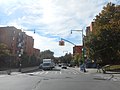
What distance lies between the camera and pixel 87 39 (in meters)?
61.2

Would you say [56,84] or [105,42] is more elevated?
[105,42]

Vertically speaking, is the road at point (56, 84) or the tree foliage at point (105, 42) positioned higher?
the tree foliage at point (105, 42)

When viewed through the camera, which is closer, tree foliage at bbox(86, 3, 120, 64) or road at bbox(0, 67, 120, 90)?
road at bbox(0, 67, 120, 90)

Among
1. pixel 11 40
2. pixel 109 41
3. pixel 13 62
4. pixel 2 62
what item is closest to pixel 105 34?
pixel 109 41

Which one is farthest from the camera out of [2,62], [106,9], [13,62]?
[13,62]

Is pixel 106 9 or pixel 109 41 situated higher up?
pixel 106 9

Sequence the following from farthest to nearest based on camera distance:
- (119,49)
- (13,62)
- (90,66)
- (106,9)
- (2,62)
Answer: (90,66)
(13,62)
(2,62)
(106,9)
(119,49)

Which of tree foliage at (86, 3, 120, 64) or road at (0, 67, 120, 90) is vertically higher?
tree foliage at (86, 3, 120, 64)

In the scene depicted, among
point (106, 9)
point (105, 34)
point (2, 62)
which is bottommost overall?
point (2, 62)

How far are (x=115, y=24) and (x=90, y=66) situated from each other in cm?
3611

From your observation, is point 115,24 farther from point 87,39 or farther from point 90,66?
point 90,66

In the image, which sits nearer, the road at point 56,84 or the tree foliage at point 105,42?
the road at point 56,84

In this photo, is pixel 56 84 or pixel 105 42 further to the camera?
pixel 105 42

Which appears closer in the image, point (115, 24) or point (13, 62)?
point (115, 24)
